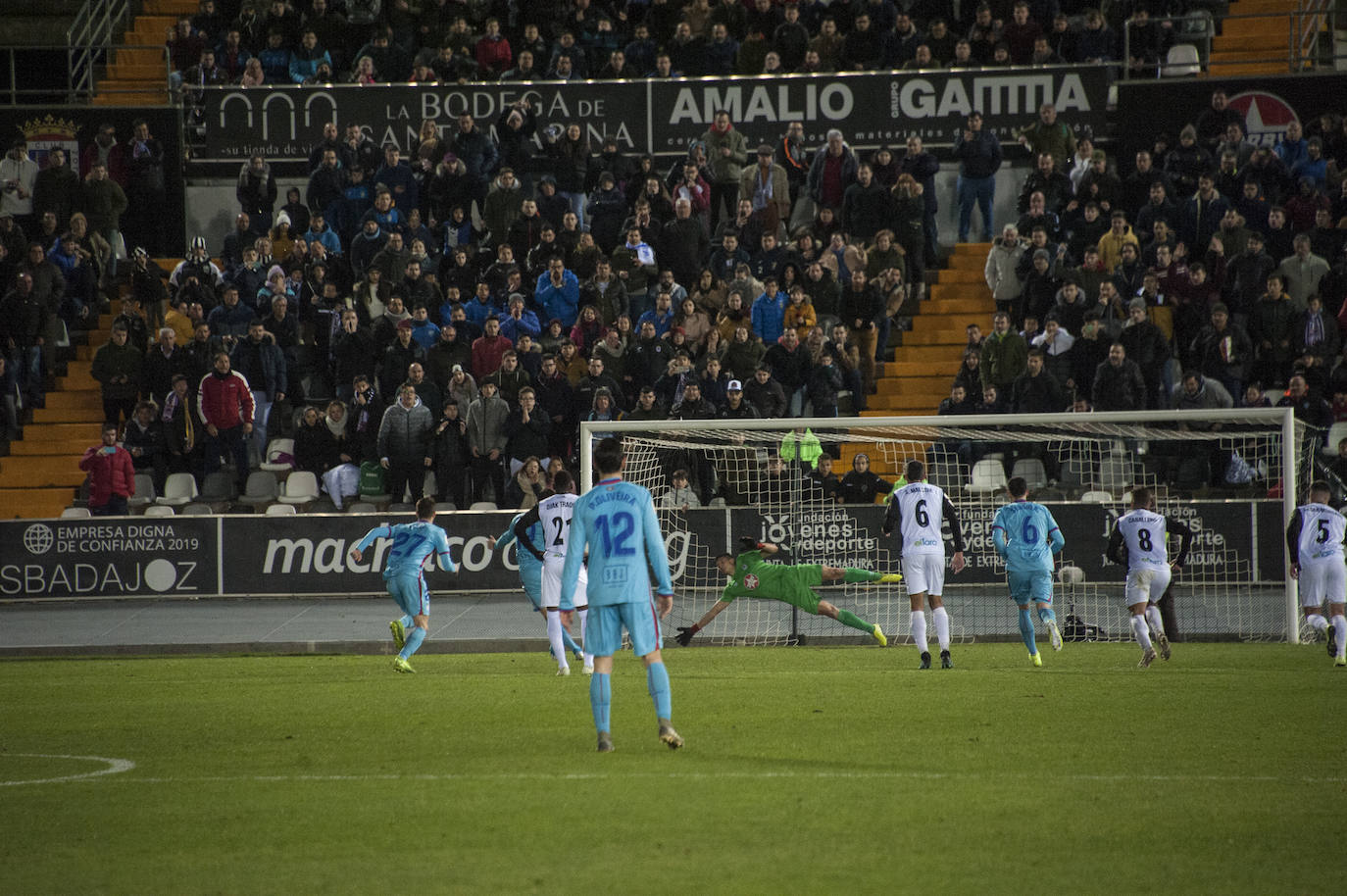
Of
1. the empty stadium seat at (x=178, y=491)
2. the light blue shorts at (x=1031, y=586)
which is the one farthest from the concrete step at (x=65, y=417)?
the light blue shorts at (x=1031, y=586)

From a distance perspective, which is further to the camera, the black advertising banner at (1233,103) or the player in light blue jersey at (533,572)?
the black advertising banner at (1233,103)

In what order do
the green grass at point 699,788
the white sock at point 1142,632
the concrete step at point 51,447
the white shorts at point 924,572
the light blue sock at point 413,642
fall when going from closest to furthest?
the green grass at point 699,788
the white sock at point 1142,632
the white shorts at point 924,572
the light blue sock at point 413,642
the concrete step at point 51,447

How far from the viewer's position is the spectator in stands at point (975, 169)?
83.5 feet

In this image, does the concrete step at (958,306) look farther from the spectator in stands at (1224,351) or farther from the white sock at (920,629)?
the white sock at (920,629)

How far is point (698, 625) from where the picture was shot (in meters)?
18.8

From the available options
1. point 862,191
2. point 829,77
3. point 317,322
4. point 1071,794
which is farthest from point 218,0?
point 1071,794

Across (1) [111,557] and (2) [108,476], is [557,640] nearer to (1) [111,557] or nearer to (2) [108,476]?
(1) [111,557]

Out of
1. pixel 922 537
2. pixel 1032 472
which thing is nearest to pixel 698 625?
pixel 922 537

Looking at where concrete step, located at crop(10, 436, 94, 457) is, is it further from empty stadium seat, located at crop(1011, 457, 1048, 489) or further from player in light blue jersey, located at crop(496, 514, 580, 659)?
empty stadium seat, located at crop(1011, 457, 1048, 489)

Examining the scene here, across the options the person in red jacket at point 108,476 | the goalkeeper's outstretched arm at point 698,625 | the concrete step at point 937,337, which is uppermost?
the concrete step at point 937,337

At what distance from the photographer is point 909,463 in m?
15.9

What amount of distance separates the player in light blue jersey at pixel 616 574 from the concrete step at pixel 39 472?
17058 millimetres

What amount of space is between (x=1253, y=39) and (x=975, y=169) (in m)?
6.60

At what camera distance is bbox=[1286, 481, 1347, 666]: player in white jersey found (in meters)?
16.4
